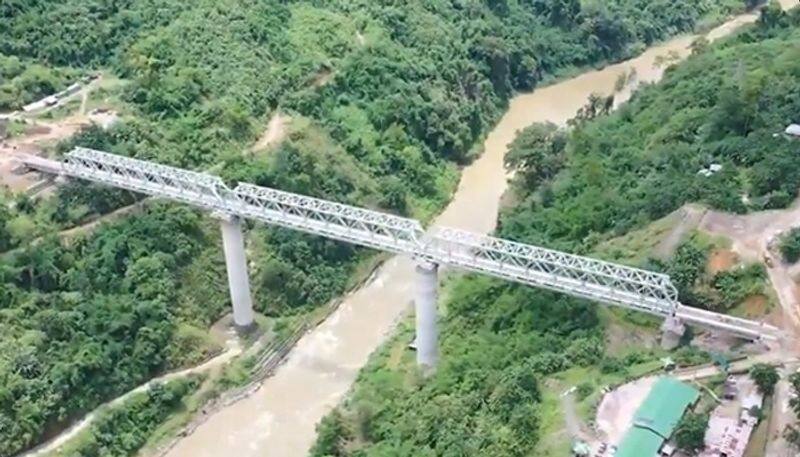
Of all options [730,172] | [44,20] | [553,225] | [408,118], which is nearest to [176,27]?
[44,20]

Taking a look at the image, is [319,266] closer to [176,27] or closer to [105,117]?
[105,117]

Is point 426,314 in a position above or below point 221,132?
below

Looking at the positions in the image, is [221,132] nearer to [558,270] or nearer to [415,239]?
[415,239]

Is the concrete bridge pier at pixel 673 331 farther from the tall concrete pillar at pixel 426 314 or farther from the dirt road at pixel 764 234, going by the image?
the tall concrete pillar at pixel 426 314

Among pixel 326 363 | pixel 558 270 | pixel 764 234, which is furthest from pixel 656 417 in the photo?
pixel 326 363

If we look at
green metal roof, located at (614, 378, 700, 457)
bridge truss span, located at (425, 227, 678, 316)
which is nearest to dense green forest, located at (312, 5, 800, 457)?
bridge truss span, located at (425, 227, 678, 316)
